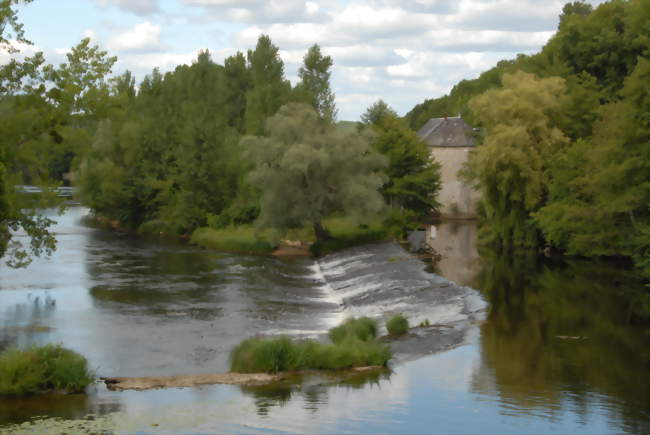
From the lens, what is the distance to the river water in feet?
49.9

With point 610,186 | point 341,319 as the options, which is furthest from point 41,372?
point 610,186

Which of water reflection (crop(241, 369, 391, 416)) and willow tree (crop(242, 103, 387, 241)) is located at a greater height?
willow tree (crop(242, 103, 387, 241))

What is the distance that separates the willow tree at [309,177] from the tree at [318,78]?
69.1 feet

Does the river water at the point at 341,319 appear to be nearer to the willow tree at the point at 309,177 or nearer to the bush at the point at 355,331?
the bush at the point at 355,331

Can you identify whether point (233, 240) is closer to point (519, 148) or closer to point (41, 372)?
point (519, 148)

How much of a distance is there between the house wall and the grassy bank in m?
51.1

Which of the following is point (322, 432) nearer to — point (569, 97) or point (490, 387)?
point (490, 387)

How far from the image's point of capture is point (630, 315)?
1055 inches

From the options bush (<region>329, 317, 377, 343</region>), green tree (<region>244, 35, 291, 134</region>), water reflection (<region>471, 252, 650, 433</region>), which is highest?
green tree (<region>244, 35, 291, 134</region>)

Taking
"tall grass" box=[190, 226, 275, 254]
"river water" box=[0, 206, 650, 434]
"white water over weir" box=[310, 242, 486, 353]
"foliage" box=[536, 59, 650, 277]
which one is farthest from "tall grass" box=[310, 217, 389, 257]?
"foliage" box=[536, 59, 650, 277]

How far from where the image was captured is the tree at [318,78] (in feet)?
219

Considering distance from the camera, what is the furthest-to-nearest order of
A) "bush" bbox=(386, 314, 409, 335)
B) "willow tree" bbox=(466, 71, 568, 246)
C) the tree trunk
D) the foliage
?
the tree trunk, "willow tree" bbox=(466, 71, 568, 246), the foliage, "bush" bbox=(386, 314, 409, 335)

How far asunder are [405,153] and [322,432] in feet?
145

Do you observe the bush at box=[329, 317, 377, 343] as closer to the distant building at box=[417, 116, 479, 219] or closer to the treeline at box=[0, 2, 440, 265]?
the treeline at box=[0, 2, 440, 265]
